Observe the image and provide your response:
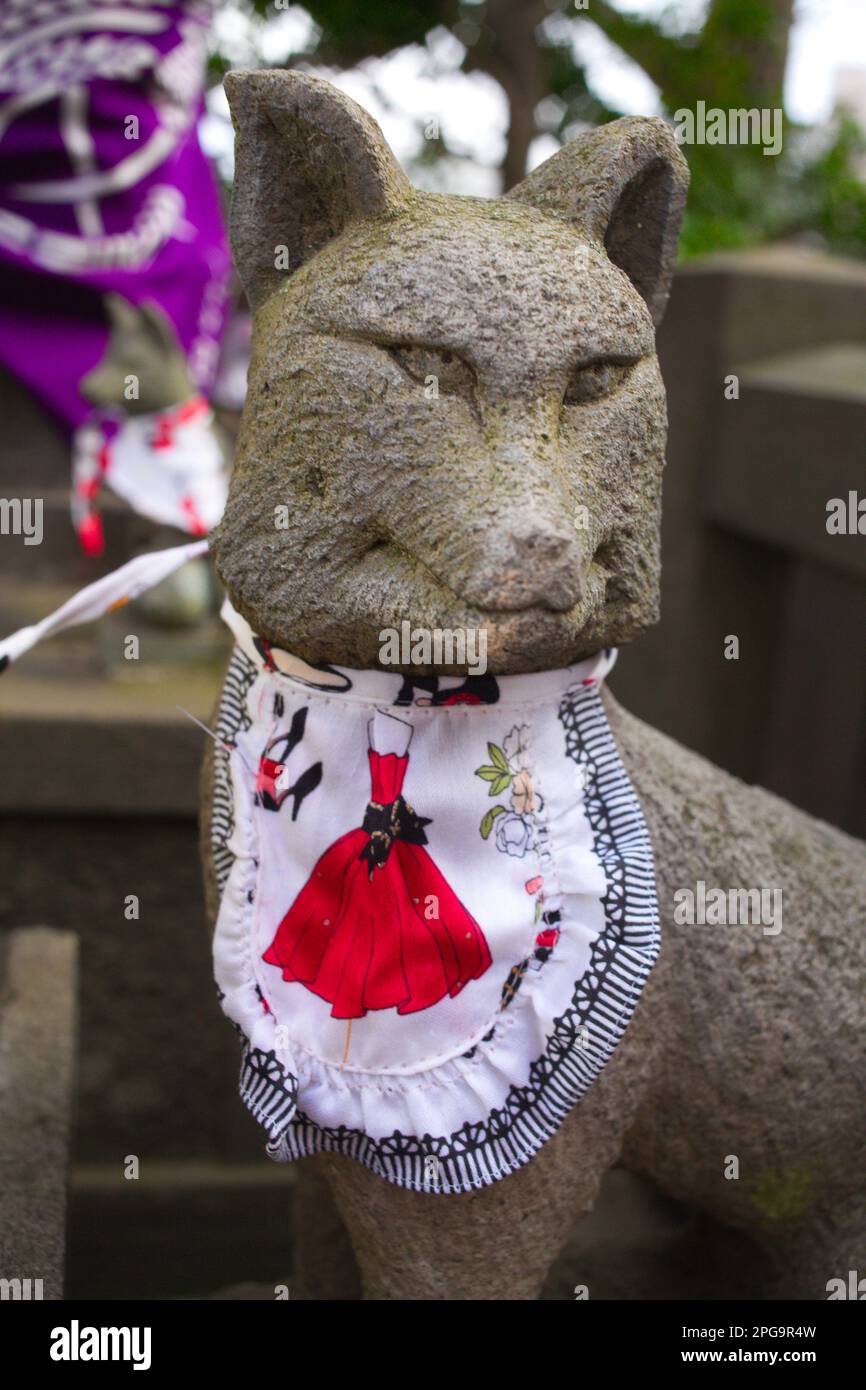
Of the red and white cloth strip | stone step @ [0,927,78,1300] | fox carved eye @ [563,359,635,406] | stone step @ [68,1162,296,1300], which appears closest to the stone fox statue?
fox carved eye @ [563,359,635,406]

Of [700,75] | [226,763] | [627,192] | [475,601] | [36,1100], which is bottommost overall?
[36,1100]

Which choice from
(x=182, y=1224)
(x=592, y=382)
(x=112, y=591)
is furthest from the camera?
(x=182, y=1224)

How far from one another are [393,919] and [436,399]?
505 millimetres

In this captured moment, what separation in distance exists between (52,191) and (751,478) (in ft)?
5.46

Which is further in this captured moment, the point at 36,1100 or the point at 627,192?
the point at 36,1100

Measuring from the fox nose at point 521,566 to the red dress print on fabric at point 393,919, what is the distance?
242 millimetres

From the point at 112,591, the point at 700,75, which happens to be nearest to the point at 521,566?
the point at 112,591

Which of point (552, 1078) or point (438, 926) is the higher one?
point (438, 926)

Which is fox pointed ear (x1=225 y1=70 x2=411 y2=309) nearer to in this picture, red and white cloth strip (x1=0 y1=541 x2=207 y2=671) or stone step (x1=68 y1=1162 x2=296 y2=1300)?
red and white cloth strip (x1=0 y1=541 x2=207 y2=671)

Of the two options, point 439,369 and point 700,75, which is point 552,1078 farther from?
point 700,75

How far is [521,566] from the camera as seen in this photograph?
3.85 feet

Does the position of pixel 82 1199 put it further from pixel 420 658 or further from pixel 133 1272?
pixel 420 658

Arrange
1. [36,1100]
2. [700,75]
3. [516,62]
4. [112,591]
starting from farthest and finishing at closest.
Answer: [700,75] → [516,62] → [36,1100] → [112,591]
